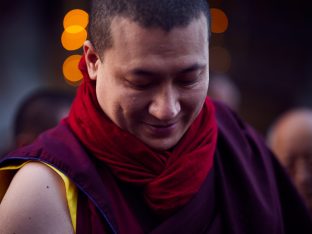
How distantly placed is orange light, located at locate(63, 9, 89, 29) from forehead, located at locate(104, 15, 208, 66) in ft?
15.4

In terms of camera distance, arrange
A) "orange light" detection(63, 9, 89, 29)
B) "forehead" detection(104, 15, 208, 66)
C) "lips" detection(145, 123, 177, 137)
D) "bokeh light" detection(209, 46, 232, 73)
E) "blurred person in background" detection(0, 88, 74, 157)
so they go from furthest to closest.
Result: "bokeh light" detection(209, 46, 232, 73) < "orange light" detection(63, 9, 89, 29) < "blurred person in background" detection(0, 88, 74, 157) < "lips" detection(145, 123, 177, 137) < "forehead" detection(104, 15, 208, 66)

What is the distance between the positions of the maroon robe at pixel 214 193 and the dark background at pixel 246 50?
473 cm

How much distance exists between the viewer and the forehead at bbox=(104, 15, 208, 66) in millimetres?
1917

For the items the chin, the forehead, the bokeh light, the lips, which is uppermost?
the forehead

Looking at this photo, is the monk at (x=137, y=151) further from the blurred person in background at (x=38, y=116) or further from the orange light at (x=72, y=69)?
the orange light at (x=72, y=69)

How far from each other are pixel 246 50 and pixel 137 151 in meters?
5.57

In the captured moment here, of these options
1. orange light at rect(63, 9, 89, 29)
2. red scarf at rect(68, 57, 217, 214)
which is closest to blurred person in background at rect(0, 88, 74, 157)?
red scarf at rect(68, 57, 217, 214)

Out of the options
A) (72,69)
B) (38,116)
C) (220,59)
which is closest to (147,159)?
(38,116)

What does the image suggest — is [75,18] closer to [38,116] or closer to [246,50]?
[246,50]

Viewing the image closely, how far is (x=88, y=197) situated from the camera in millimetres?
2066

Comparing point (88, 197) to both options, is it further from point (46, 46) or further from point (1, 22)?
point (46, 46)

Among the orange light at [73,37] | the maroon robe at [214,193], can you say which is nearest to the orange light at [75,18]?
the orange light at [73,37]

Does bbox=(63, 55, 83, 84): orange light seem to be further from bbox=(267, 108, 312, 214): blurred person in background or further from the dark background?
bbox=(267, 108, 312, 214): blurred person in background

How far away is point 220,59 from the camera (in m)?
7.41
